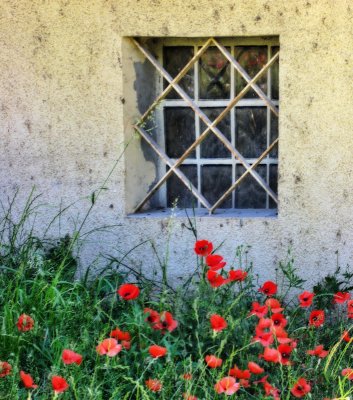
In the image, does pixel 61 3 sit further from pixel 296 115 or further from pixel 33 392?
pixel 33 392

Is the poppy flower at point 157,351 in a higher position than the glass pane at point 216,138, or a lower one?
lower

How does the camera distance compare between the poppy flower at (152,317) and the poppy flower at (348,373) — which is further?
the poppy flower at (152,317)

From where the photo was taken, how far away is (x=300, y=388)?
323 centimetres

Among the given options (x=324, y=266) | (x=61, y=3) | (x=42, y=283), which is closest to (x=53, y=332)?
(x=42, y=283)

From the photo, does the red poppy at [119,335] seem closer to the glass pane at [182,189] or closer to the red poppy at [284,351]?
the red poppy at [284,351]

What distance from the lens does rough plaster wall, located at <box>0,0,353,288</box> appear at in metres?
4.34

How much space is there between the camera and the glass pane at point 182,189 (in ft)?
16.0

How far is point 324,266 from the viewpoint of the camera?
177 inches

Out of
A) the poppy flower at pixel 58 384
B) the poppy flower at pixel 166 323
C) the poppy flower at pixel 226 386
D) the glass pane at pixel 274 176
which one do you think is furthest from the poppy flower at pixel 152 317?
the glass pane at pixel 274 176

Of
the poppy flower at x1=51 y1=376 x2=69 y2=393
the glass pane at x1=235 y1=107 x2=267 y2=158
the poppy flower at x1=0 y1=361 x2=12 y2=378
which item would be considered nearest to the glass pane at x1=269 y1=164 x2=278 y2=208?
the glass pane at x1=235 y1=107 x2=267 y2=158

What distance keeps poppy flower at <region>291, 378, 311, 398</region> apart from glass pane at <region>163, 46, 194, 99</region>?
2.05 metres

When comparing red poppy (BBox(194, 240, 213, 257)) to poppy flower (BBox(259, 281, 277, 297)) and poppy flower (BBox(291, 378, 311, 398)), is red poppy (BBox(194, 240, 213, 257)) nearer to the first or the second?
poppy flower (BBox(259, 281, 277, 297))

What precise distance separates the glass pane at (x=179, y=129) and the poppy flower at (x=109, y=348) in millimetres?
1828

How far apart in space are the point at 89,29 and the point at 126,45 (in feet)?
0.67
